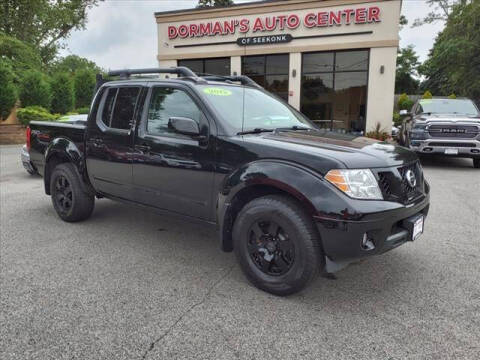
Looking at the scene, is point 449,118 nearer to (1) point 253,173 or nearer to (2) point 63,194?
(1) point 253,173

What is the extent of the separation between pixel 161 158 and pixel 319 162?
163 cm

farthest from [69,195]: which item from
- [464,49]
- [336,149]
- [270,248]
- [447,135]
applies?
[464,49]

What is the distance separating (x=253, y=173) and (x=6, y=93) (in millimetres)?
16269

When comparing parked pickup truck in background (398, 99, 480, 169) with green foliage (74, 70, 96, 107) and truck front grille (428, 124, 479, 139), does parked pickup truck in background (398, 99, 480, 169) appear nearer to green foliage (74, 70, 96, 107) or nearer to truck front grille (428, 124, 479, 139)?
truck front grille (428, 124, 479, 139)

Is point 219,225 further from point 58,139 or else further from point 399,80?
point 399,80

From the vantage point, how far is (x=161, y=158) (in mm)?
3740

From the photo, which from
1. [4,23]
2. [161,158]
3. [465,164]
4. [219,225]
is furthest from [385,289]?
[4,23]

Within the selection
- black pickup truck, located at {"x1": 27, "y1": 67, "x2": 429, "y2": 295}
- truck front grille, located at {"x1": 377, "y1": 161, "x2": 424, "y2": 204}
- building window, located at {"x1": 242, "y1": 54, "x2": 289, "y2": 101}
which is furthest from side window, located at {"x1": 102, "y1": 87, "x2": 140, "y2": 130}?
building window, located at {"x1": 242, "y1": 54, "x2": 289, "y2": 101}

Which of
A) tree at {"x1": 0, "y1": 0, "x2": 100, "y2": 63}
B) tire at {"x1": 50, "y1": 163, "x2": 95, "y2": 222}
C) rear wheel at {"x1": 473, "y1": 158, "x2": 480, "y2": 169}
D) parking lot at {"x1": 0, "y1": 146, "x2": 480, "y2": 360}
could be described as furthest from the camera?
tree at {"x1": 0, "y1": 0, "x2": 100, "y2": 63}

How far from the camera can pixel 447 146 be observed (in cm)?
941

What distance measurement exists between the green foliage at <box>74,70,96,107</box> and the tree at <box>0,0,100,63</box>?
9645 mm

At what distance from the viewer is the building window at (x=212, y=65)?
19.2 meters

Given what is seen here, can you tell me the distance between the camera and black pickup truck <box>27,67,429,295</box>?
9.07ft

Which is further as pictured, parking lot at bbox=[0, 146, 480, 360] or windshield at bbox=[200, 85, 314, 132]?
windshield at bbox=[200, 85, 314, 132]
